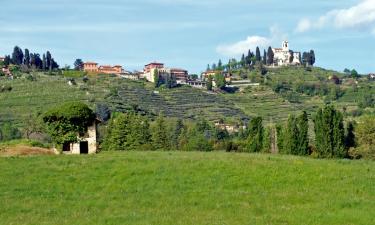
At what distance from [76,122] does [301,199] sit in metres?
31.7

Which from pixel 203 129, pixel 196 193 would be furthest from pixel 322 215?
pixel 203 129

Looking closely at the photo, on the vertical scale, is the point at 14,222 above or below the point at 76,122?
below

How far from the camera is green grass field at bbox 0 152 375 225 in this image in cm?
2138

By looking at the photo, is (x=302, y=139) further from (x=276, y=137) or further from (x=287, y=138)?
(x=276, y=137)

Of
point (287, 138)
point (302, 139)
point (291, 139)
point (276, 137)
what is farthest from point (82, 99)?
point (302, 139)

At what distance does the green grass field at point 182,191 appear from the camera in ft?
70.1

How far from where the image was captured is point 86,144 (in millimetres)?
54125

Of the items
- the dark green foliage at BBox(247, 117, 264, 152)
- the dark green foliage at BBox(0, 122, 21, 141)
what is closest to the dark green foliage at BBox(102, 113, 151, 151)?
the dark green foliage at BBox(247, 117, 264, 152)

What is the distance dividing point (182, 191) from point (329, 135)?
5261 cm

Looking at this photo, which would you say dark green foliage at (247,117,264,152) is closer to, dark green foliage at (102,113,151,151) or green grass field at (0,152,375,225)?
dark green foliage at (102,113,151,151)

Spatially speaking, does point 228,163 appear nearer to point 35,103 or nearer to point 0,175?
point 0,175

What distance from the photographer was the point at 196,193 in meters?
27.0

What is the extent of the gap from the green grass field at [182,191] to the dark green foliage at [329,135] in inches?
1683

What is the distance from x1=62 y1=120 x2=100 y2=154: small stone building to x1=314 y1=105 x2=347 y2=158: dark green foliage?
32372mm
